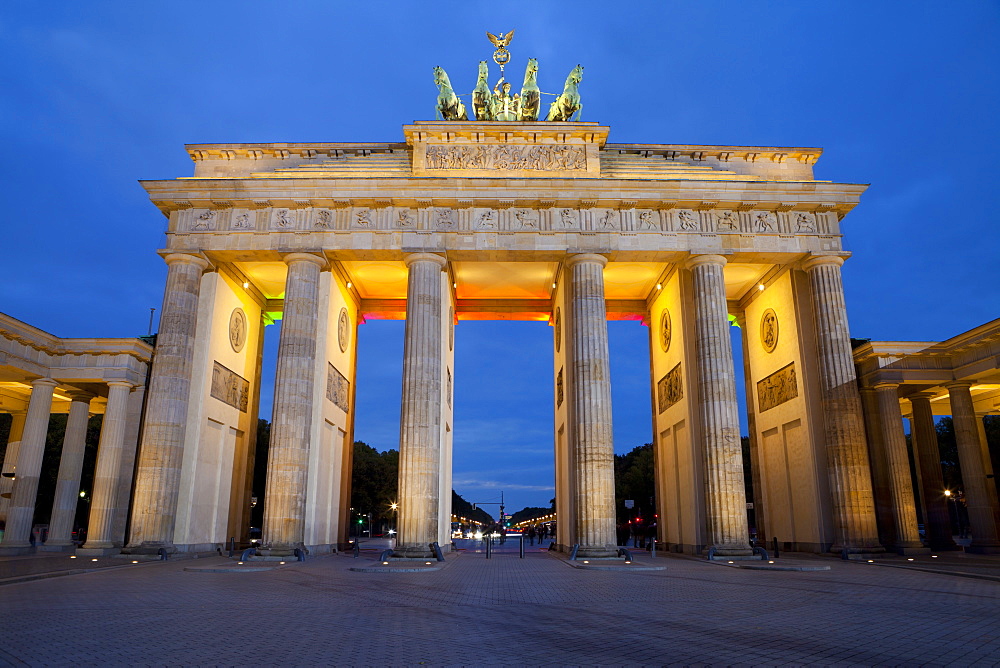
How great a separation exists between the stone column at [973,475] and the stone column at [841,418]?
465 cm

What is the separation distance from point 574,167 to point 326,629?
22.4 meters

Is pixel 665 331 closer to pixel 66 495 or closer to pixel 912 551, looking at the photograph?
pixel 912 551

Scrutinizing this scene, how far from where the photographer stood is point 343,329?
100 ft

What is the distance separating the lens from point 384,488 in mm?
76500

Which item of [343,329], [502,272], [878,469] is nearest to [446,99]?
A: [502,272]

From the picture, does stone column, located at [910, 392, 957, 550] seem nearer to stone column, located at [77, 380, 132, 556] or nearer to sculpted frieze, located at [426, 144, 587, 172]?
sculpted frieze, located at [426, 144, 587, 172]

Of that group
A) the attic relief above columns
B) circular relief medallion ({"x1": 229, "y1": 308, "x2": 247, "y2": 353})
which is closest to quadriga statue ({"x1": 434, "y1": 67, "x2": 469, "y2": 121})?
the attic relief above columns

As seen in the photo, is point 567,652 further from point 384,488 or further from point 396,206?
point 384,488

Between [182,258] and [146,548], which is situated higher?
[182,258]

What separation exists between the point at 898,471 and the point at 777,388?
570 centimetres

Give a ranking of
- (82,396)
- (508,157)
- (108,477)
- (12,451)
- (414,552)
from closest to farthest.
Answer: (414,552)
(108,477)
(508,157)
(82,396)
(12,451)

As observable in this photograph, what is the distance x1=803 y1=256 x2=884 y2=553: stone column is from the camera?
23703 millimetres

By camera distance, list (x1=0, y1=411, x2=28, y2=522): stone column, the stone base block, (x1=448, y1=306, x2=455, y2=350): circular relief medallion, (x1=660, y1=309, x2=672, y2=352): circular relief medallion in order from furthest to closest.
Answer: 1. (x1=0, y1=411, x2=28, y2=522): stone column
2. (x1=660, y1=309, x2=672, y2=352): circular relief medallion
3. (x1=448, y1=306, x2=455, y2=350): circular relief medallion
4. the stone base block

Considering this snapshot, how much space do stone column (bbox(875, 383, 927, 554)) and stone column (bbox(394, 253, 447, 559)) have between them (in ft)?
57.5
